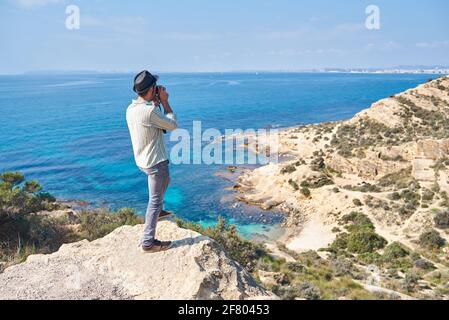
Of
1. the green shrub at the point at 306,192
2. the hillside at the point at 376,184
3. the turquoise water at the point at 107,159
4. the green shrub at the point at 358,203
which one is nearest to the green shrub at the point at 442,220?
the hillside at the point at 376,184

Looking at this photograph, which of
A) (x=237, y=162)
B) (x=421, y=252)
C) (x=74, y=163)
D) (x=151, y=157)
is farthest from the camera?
(x=237, y=162)

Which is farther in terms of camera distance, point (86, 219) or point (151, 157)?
point (86, 219)

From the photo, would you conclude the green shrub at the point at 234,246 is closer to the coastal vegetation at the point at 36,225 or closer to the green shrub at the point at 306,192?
the coastal vegetation at the point at 36,225

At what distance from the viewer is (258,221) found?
3066cm

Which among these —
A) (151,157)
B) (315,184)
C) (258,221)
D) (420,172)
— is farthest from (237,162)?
(151,157)

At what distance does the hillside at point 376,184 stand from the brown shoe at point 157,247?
1317 centimetres

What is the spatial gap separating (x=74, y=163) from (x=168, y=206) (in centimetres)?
1841

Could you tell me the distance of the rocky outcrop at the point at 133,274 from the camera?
5.07 metres

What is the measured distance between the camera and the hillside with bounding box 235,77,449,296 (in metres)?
25.1

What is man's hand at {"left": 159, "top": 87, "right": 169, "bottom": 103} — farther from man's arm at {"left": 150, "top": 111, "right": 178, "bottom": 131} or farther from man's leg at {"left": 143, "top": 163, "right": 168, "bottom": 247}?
man's leg at {"left": 143, "top": 163, "right": 168, "bottom": 247}

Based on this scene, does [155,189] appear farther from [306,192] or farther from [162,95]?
[306,192]

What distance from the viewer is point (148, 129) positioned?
4.74 meters

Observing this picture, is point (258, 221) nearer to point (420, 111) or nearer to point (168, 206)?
point (168, 206)

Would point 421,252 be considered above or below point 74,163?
below
